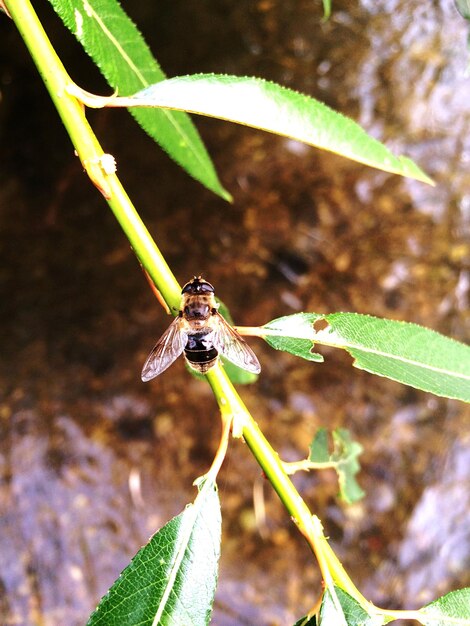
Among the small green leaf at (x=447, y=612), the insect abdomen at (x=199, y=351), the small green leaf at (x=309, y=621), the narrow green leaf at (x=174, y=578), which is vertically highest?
the insect abdomen at (x=199, y=351)

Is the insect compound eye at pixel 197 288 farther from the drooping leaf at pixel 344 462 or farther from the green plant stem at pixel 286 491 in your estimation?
the drooping leaf at pixel 344 462

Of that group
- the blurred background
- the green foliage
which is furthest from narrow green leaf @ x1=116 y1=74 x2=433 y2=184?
the blurred background

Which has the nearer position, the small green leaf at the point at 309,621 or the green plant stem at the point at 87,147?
the green plant stem at the point at 87,147

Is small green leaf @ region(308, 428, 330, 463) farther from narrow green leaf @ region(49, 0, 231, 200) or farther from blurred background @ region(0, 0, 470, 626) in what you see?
blurred background @ region(0, 0, 470, 626)

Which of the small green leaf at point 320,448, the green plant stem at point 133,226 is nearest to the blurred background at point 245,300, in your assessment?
the small green leaf at point 320,448

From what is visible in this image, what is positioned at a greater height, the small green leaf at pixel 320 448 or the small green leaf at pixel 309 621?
the small green leaf at pixel 309 621

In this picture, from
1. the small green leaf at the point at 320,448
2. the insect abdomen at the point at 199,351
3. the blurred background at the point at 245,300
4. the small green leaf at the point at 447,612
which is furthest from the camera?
the blurred background at the point at 245,300

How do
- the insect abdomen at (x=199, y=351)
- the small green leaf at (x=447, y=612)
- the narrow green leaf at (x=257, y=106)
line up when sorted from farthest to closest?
the insect abdomen at (x=199, y=351) → the small green leaf at (x=447, y=612) → the narrow green leaf at (x=257, y=106)
